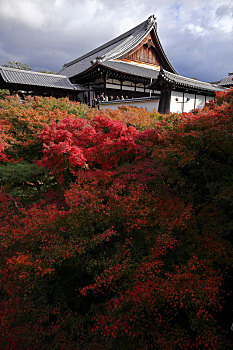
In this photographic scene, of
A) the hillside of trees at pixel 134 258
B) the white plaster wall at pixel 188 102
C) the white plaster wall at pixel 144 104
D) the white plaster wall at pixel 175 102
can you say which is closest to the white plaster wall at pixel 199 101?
the white plaster wall at pixel 188 102

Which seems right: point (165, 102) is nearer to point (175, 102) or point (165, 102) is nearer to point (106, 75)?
point (175, 102)

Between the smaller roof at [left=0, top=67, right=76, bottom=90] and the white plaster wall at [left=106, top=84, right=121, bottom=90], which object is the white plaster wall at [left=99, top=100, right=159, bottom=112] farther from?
the smaller roof at [left=0, top=67, right=76, bottom=90]

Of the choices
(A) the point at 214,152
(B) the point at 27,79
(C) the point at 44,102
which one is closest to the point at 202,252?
(A) the point at 214,152

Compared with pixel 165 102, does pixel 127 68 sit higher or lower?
higher

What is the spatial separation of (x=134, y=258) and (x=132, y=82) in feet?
64.5

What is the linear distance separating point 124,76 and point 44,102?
9970mm

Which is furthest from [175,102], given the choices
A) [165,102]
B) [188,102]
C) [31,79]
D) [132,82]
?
[31,79]

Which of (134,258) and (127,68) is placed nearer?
(134,258)

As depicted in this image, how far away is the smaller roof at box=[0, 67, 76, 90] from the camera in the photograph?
1762cm

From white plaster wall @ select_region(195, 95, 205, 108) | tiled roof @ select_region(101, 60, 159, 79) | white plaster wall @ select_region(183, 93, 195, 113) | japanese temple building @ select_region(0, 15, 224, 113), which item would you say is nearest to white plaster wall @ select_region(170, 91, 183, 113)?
japanese temple building @ select_region(0, 15, 224, 113)

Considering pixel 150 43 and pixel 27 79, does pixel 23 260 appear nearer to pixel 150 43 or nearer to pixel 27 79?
pixel 27 79

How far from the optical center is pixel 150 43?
925 inches

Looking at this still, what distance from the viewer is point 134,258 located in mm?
4176

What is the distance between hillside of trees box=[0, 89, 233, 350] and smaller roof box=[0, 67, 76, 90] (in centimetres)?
1555
